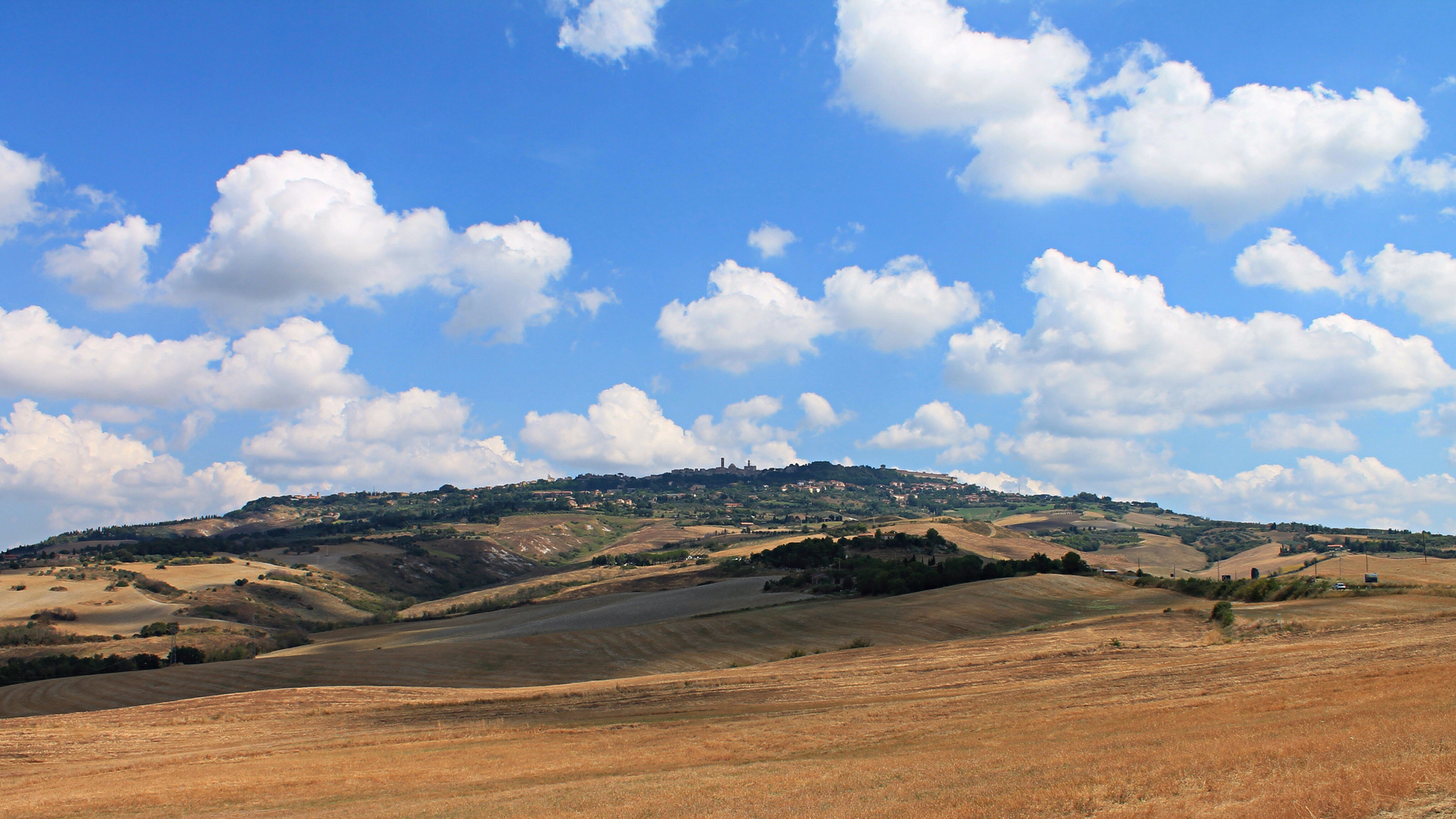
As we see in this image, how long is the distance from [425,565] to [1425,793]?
18067cm

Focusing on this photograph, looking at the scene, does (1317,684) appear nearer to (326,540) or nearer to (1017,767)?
(1017,767)

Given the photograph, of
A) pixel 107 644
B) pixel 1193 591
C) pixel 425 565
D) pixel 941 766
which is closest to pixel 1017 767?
pixel 941 766

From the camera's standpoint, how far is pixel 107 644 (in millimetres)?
87375

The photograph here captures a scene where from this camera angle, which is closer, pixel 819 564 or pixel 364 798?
pixel 364 798

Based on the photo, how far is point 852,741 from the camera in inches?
1078

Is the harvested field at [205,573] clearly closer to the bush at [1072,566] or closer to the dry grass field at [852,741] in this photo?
the dry grass field at [852,741]

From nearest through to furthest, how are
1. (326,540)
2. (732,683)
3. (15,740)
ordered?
1. (15,740)
2. (732,683)
3. (326,540)

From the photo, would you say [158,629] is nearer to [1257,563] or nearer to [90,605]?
[90,605]

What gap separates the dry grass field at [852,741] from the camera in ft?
56.4

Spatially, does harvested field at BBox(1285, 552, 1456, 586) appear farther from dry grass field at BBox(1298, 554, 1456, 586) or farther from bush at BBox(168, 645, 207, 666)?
bush at BBox(168, 645, 207, 666)

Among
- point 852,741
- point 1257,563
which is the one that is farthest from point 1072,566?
point 1257,563

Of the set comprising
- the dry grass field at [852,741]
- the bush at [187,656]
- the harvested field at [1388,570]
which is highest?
the dry grass field at [852,741]

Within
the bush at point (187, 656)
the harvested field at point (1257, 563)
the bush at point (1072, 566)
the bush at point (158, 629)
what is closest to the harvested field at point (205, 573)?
the bush at point (158, 629)

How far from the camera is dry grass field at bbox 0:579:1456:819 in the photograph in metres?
17.2
